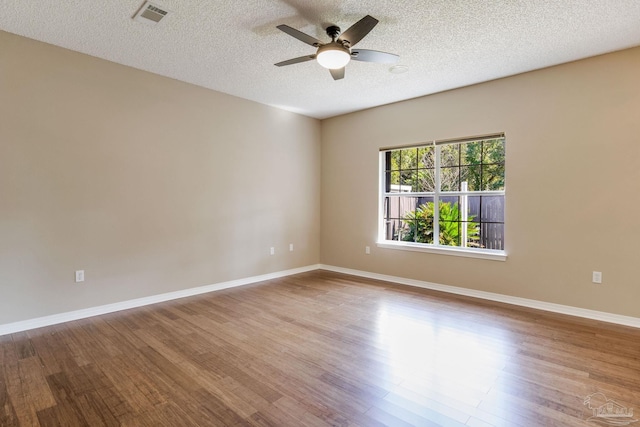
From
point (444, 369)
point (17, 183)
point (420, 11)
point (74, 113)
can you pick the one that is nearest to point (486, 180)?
point (420, 11)

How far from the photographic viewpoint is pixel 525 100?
3711mm

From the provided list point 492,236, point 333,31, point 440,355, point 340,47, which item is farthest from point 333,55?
point 492,236

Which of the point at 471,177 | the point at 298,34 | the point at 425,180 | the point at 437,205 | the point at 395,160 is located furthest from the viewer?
the point at 395,160

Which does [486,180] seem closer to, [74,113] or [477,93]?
[477,93]

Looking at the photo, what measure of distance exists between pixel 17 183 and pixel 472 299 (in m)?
5.03

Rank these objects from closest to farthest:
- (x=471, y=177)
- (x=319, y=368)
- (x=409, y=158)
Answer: (x=319, y=368), (x=471, y=177), (x=409, y=158)

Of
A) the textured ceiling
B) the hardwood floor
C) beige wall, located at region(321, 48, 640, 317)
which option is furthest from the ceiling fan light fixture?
the hardwood floor

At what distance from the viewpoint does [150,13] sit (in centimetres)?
256

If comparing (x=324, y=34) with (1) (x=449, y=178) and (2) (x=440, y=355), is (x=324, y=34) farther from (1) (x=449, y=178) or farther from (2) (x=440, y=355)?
(2) (x=440, y=355)

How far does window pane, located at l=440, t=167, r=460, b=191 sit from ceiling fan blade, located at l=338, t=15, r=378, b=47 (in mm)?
2578

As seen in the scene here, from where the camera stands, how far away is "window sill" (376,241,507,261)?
3945 mm

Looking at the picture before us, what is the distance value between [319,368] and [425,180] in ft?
10.9

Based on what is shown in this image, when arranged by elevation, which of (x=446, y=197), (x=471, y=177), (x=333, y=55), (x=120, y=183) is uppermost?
(x=333, y=55)

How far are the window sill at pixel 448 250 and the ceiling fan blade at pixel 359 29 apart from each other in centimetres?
300
